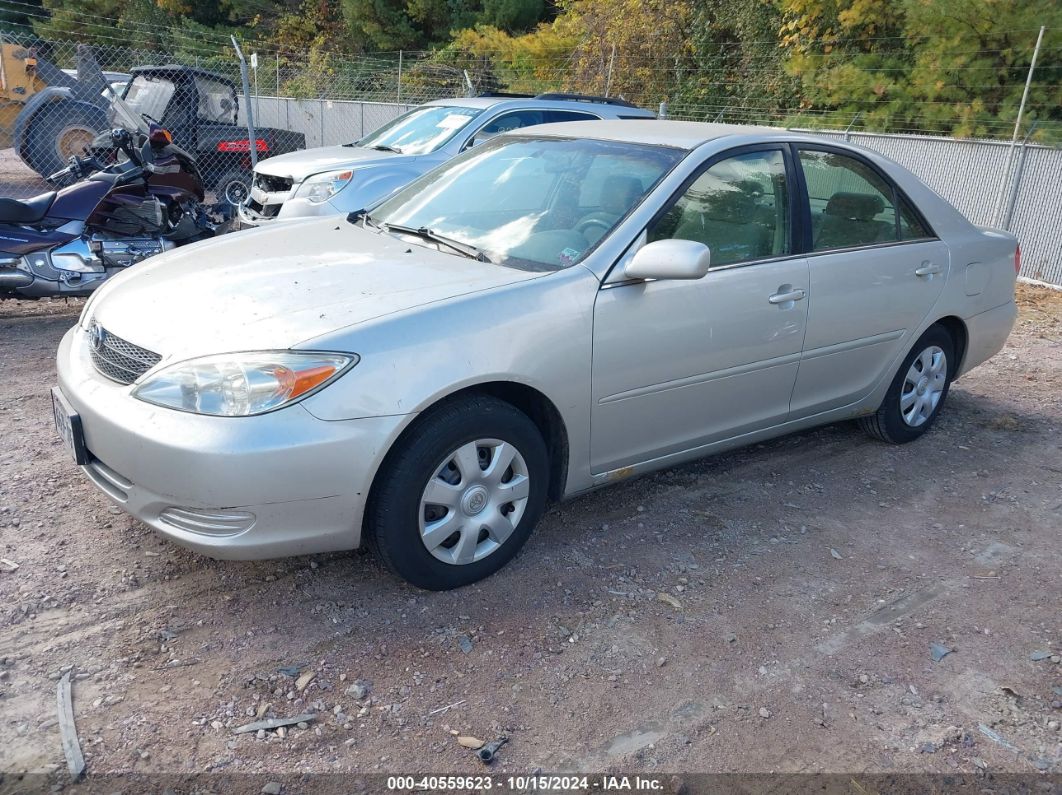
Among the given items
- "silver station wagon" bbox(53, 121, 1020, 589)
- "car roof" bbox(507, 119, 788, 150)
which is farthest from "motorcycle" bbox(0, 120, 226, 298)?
"car roof" bbox(507, 119, 788, 150)

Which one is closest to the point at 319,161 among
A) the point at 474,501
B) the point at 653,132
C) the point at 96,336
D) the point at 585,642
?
the point at 653,132

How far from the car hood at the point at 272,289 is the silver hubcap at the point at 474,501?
59cm

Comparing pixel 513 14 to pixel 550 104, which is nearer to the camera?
pixel 550 104

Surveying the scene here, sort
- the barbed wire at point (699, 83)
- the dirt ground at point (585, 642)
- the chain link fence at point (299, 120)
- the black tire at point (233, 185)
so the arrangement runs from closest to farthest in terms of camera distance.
Result: the dirt ground at point (585, 642)
the chain link fence at point (299, 120)
the black tire at point (233, 185)
the barbed wire at point (699, 83)

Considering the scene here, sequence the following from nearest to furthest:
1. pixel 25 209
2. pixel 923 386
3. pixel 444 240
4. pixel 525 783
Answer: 1. pixel 525 783
2. pixel 444 240
3. pixel 923 386
4. pixel 25 209

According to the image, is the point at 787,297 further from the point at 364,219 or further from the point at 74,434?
the point at 74,434

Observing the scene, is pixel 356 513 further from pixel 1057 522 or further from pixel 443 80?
pixel 443 80

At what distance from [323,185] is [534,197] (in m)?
4.69

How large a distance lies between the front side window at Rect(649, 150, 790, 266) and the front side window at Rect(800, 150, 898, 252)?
20 cm

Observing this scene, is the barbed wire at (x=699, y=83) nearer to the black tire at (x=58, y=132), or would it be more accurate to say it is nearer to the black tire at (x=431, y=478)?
the black tire at (x=58, y=132)

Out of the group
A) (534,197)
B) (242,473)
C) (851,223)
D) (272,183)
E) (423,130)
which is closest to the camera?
(242,473)

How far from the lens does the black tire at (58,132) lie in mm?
12953

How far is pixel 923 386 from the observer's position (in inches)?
200

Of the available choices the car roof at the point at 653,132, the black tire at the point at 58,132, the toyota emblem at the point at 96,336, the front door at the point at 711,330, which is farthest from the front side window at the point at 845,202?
the black tire at the point at 58,132
